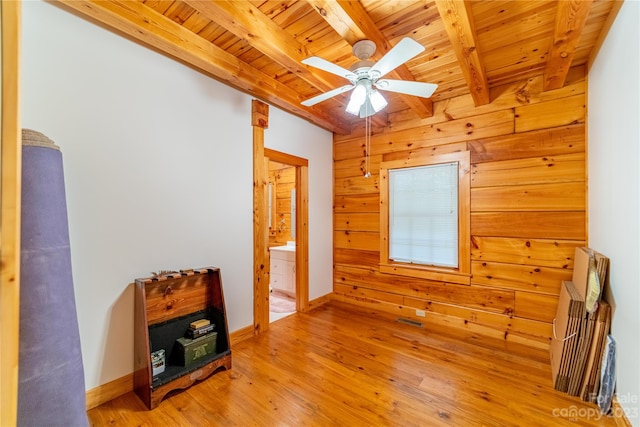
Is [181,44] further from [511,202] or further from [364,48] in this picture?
[511,202]

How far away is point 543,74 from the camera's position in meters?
2.60

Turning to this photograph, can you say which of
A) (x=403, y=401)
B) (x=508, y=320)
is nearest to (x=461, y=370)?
(x=403, y=401)

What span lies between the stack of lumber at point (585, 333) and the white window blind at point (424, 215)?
1.15 meters

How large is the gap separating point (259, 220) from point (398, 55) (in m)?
2.06

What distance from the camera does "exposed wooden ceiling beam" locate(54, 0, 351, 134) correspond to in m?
1.78

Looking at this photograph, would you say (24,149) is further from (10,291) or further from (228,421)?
(228,421)

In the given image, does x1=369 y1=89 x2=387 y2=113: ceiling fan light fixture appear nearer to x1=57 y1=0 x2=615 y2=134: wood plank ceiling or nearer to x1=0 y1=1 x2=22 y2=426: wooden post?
x1=57 y1=0 x2=615 y2=134: wood plank ceiling

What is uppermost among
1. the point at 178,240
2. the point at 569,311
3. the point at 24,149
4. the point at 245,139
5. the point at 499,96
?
the point at 499,96

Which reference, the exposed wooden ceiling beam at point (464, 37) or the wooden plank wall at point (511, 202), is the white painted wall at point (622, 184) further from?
the exposed wooden ceiling beam at point (464, 37)

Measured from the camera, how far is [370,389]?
6.72ft

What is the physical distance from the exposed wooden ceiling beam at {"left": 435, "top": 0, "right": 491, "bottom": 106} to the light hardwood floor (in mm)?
2597

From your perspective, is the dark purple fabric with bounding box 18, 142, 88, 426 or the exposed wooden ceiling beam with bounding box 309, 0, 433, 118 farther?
the exposed wooden ceiling beam with bounding box 309, 0, 433, 118

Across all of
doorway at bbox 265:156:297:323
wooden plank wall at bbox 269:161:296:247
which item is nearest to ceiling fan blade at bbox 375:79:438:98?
doorway at bbox 265:156:297:323

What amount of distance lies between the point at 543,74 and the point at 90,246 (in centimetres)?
416
